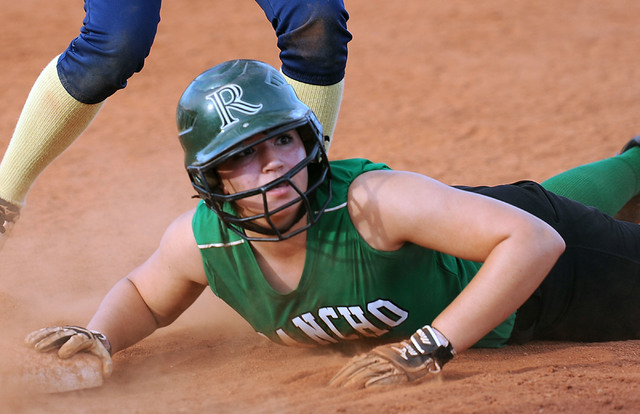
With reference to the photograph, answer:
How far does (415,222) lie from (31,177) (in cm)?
157

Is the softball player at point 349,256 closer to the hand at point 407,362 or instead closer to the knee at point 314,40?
the hand at point 407,362

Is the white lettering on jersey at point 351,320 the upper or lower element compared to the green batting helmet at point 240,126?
lower

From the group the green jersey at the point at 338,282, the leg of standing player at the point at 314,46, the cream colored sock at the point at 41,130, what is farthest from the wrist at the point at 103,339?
the leg of standing player at the point at 314,46

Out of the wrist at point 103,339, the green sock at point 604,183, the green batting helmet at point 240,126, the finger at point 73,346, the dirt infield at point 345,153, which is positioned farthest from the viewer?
the green sock at point 604,183

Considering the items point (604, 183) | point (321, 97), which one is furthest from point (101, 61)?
point (604, 183)

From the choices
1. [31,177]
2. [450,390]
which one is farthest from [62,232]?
[450,390]

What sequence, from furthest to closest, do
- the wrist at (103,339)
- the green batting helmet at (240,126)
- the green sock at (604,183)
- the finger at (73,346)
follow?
the green sock at (604,183)
the wrist at (103,339)
the finger at (73,346)
the green batting helmet at (240,126)

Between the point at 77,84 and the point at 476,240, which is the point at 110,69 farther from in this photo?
the point at 476,240

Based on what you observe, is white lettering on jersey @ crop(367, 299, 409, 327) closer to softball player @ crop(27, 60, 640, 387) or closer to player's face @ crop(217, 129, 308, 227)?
softball player @ crop(27, 60, 640, 387)

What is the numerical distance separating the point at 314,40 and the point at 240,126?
65cm

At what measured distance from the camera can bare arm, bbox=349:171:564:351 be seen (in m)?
2.38

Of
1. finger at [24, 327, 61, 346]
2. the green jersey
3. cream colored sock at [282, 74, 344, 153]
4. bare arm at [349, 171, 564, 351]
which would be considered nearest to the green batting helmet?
the green jersey

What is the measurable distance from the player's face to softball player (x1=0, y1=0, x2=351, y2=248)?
1.93 feet

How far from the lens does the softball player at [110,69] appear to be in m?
2.78
